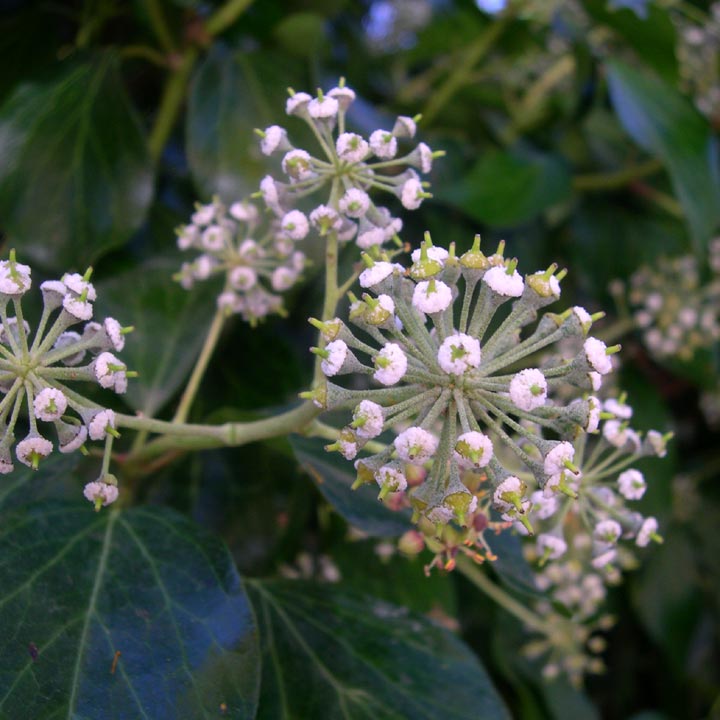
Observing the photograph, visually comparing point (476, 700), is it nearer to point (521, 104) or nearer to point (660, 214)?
point (660, 214)

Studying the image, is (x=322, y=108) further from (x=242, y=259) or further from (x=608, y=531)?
(x=608, y=531)

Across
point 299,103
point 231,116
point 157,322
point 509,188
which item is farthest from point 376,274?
point 509,188

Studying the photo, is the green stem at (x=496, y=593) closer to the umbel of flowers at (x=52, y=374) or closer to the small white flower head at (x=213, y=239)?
the small white flower head at (x=213, y=239)

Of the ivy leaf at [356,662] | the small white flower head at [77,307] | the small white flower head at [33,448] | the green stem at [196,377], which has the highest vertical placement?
the small white flower head at [77,307]

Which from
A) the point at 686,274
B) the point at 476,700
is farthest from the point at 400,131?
the point at 686,274

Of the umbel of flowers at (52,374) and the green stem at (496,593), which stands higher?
the umbel of flowers at (52,374)

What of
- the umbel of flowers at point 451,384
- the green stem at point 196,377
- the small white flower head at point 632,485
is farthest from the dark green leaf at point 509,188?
the umbel of flowers at point 451,384

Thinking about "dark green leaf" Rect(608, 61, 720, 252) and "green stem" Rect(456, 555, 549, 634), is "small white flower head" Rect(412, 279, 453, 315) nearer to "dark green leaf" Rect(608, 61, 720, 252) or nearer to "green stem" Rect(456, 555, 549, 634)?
"green stem" Rect(456, 555, 549, 634)
